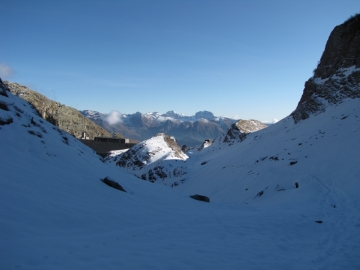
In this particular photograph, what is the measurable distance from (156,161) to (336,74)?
3152 cm

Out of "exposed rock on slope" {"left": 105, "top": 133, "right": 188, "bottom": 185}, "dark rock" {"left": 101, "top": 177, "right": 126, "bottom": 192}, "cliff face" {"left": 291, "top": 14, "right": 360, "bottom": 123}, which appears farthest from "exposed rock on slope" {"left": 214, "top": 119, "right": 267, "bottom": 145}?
"dark rock" {"left": 101, "top": 177, "right": 126, "bottom": 192}

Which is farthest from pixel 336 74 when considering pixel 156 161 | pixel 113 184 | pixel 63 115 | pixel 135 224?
pixel 63 115

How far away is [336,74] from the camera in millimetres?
33156

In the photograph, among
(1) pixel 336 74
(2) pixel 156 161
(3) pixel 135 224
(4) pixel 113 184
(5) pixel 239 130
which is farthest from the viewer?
(5) pixel 239 130

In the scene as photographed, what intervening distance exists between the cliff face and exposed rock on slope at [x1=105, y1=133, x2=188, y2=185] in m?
21.4

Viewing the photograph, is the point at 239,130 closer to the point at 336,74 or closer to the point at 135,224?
the point at 336,74

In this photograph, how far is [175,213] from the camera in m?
10.2

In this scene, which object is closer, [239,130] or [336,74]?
[336,74]

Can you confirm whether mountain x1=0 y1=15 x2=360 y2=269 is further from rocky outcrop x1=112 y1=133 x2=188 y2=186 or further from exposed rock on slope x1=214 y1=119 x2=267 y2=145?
exposed rock on slope x1=214 y1=119 x2=267 y2=145

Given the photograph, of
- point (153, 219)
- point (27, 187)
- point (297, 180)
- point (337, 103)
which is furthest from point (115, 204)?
point (337, 103)

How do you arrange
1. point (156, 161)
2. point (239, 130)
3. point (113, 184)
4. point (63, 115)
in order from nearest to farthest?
1. point (113, 184)
2. point (156, 161)
3. point (239, 130)
4. point (63, 115)

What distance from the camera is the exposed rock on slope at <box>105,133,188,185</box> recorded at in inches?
1500

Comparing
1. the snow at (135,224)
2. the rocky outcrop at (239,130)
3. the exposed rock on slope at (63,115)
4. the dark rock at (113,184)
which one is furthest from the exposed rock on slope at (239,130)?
the exposed rock on slope at (63,115)

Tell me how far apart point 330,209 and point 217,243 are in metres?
8.40
